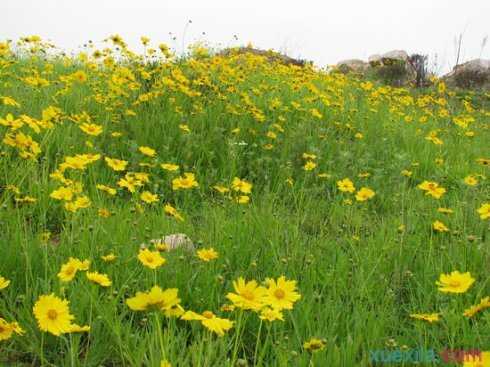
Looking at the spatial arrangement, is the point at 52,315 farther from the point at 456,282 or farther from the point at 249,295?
the point at 456,282

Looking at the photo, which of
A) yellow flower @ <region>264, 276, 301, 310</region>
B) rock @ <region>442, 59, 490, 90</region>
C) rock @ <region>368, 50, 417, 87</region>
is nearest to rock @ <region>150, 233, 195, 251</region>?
yellow flower @ <region>264, 276, 301, 310</region>

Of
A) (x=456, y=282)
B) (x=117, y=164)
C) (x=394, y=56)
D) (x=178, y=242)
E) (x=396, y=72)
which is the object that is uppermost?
(x=394, y=56)

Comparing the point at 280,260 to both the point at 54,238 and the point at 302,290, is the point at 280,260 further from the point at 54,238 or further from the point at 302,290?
the point at 54,238

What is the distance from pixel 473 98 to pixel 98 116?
343 inches

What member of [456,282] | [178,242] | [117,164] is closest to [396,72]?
[117,164]

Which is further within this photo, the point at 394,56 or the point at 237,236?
the point at 394,56

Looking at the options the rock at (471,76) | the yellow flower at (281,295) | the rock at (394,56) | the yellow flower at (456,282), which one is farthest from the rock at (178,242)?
the rock at (471,76)

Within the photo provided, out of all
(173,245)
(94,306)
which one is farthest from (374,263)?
(94,306)

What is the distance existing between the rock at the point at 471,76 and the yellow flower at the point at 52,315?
1385cm

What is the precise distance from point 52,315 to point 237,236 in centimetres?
116

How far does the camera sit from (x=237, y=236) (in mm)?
2301

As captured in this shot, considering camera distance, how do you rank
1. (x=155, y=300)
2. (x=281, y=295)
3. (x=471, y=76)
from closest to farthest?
1. (x=155, y=300)
2. (x=281, y=295)
3. (x=471, y=76)

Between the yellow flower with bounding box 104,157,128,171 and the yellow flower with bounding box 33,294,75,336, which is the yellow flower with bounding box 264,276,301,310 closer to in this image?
the yellow flower with bounding box 33,294,75,336

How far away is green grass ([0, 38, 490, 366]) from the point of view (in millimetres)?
1566
